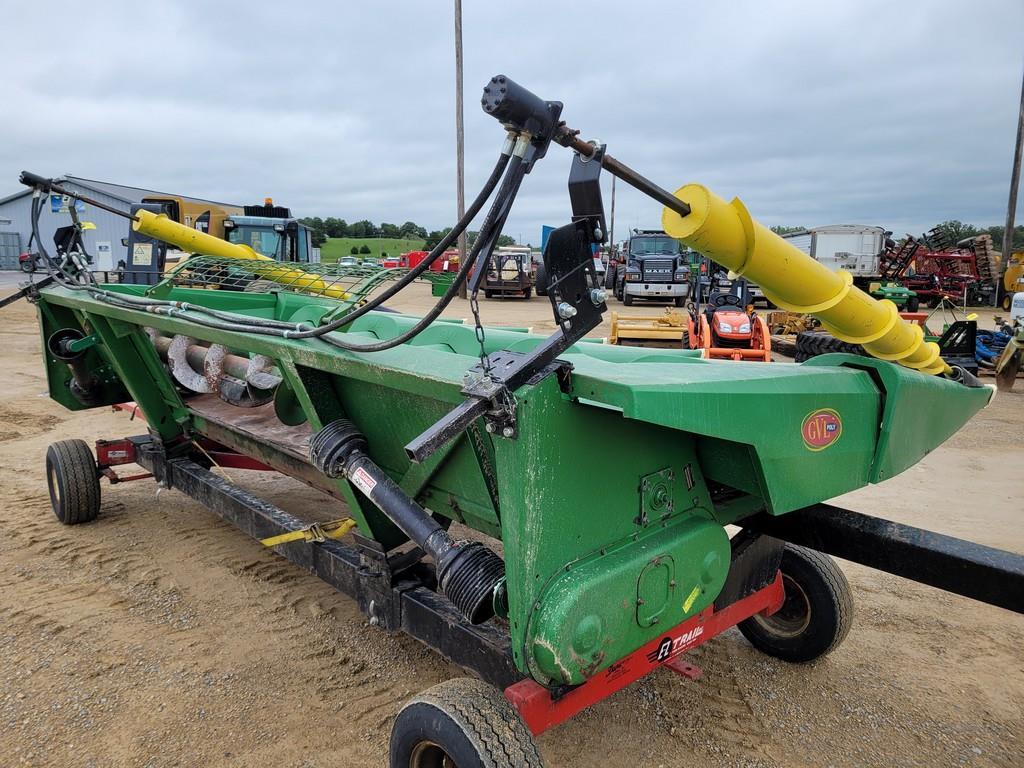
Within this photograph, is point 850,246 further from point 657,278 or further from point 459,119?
point 459,119

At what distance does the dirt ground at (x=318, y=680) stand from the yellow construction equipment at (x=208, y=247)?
167 centimetres

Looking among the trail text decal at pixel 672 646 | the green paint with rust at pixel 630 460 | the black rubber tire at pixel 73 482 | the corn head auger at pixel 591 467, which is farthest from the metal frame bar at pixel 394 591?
the black rubber tire at pixel 73 482

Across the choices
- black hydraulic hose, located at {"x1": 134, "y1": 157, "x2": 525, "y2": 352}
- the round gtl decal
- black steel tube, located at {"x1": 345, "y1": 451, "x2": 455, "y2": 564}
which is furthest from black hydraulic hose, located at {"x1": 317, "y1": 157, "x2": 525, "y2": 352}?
the round gtl decal

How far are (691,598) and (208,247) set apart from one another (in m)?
4.17

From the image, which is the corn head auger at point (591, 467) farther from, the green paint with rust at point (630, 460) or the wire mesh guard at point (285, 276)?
the wire mesh guard at point (285, 276)

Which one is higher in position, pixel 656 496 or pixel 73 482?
pixel 656 496

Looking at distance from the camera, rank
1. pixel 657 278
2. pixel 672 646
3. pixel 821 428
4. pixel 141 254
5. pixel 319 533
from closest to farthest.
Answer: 1. pixel 821 428
2. pixel 672 646
3. pixel 319 533
4. pixel 141 254
5. pixel 657 278

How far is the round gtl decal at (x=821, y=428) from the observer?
6.82 feet

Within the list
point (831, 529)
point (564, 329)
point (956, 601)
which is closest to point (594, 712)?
point (831, 529)

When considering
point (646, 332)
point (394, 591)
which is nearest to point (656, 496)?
point (394, 591)

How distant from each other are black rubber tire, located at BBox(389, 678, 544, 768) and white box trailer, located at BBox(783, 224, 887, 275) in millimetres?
25135

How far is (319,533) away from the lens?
10.1 feet

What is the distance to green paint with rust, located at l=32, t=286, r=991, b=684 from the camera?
189cm

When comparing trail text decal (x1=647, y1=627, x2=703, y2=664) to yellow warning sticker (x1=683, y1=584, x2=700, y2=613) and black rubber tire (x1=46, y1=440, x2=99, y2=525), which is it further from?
black rubber tire (x1=46, y1=440, x2=99, y2=525)
